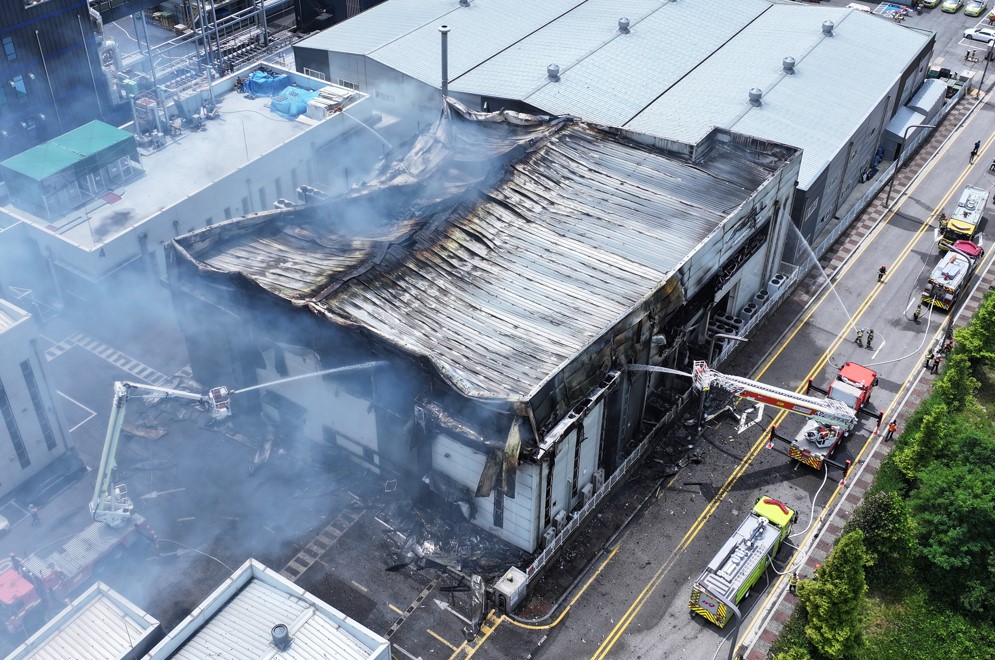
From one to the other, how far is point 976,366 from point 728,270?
18761 mm

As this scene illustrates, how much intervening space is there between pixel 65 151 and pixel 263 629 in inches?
1569

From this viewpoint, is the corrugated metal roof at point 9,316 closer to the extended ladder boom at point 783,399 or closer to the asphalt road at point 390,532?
the asphalt road at point 390,532

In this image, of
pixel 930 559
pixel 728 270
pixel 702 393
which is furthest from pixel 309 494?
pixel 930 559

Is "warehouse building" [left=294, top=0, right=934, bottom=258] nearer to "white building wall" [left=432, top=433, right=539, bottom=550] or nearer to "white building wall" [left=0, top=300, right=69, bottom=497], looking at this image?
"white building wall" [left=432, top=433, right=539, bottom=550]

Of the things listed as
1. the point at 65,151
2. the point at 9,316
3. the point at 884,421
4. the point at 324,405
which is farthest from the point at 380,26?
the point at 884,421

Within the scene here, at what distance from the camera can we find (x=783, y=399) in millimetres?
56656

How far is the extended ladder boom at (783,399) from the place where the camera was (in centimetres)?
5681

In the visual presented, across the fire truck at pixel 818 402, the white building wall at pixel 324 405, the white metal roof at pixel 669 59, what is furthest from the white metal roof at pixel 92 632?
the white metal roof at pixel 669 59

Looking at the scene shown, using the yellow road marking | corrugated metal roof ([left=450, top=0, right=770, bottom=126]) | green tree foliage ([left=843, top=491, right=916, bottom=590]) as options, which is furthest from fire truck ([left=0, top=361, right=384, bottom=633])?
corrugated metal roof ([left=450, top=0, right=770, bottom=126])

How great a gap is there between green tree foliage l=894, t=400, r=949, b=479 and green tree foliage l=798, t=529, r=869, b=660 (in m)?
11.4

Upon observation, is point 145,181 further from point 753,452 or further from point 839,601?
point 839,601

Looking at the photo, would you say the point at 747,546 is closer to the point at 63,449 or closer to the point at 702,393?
the point at 702,393

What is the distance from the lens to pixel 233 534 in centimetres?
5531

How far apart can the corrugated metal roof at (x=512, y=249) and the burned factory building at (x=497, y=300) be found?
136 millimetres
